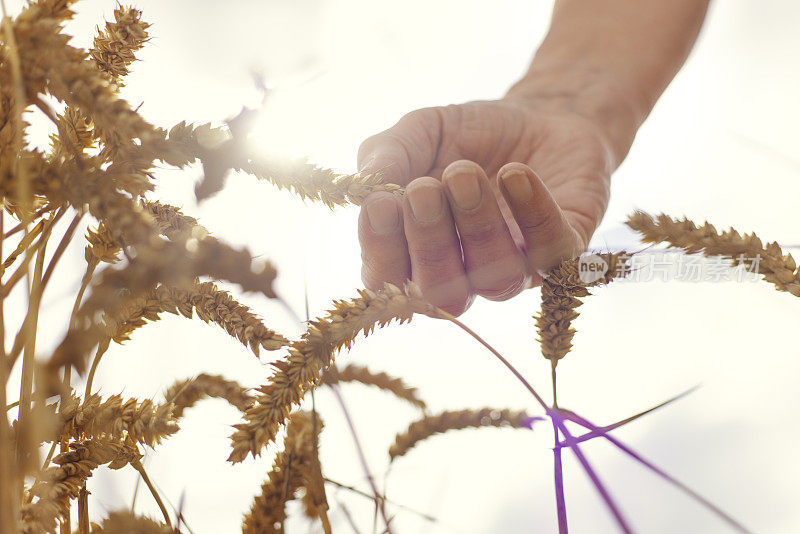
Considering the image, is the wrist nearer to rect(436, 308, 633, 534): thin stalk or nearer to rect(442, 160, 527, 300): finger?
rect(442, 160, 527, 300): finger

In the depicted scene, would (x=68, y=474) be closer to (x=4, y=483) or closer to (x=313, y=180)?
(x=4, y=483)

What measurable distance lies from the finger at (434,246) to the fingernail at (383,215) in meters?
0.03

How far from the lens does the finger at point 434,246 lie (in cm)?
64

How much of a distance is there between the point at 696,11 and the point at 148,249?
1.49m

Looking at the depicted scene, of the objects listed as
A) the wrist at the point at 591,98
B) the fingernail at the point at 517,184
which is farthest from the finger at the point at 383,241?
the wrist at the point at 591,98

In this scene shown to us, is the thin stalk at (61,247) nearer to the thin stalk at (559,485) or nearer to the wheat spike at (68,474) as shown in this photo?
the wheat spike at (68,474)

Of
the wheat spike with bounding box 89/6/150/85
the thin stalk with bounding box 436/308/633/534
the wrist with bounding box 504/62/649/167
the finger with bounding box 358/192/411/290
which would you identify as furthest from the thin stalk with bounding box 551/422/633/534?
the wrist with bounding box 504/62/649/167

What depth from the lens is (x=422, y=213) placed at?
0.65 meters

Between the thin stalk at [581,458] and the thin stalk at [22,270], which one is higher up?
the thin stalk at [22,270]

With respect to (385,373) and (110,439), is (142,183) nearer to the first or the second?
(110,439)

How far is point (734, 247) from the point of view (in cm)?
37

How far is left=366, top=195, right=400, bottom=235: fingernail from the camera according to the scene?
2.27 feet

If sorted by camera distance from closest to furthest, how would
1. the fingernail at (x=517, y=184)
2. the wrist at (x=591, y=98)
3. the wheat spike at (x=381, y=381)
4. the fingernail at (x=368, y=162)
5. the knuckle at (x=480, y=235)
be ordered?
the wheat spike at (x=381, y=381) → the fingernail at (x=517, y=184) → the knuckle at (x=480, y=235) → the fingernail at (x=368, y=162) → the wrist at (x=591, y=98)

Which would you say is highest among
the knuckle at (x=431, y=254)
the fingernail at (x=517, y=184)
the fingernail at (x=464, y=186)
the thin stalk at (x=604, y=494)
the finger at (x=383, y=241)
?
the finger at (x=383, y=241)
